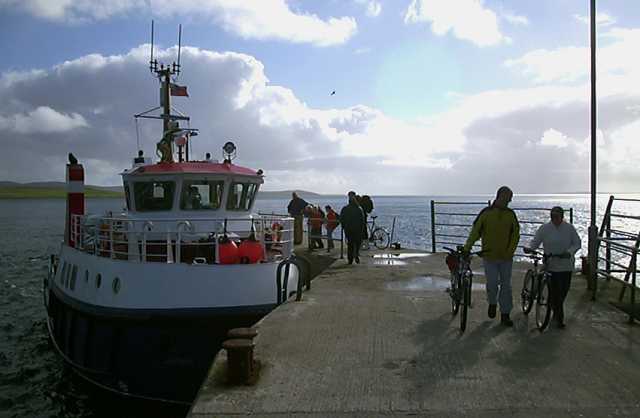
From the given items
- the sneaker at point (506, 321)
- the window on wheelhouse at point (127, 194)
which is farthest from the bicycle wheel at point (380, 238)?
the sneaker at point (506, 321)

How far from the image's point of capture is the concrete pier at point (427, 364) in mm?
4906

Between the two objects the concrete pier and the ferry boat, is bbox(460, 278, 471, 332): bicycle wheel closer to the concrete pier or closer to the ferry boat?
the concrete pier

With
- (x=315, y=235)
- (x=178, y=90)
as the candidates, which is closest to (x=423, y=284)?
(x=315, y=235)

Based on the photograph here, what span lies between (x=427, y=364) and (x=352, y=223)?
784 cm

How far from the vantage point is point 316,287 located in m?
10.6

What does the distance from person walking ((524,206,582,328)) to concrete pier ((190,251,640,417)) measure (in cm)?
45

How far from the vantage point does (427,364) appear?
5980 millimetres

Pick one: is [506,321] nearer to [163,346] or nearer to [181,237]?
[163,346]

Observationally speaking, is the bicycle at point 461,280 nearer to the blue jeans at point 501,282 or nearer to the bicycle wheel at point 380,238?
the blue jeans at point 501,282

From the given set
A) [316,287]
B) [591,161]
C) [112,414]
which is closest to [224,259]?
[316,287]

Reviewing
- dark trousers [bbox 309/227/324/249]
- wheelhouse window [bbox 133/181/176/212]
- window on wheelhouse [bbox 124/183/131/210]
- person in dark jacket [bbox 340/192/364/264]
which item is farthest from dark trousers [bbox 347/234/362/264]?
window on wheelhouse [bbox 124/183/131/210]

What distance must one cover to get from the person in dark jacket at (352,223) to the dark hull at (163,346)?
492 centimetres

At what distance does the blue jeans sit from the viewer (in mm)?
7602

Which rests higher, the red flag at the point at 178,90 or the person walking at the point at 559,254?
the red flag at the point at 178,90
